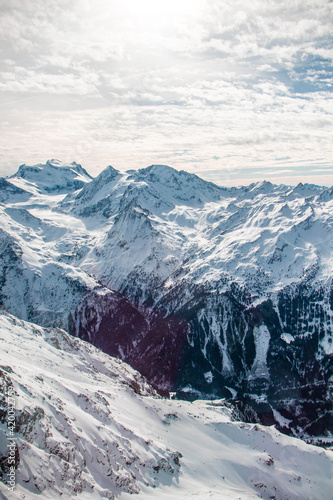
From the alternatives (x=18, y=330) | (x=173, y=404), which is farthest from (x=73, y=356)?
(x=173, y=404)

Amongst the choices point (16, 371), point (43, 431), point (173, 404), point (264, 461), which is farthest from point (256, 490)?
point (16, 371)

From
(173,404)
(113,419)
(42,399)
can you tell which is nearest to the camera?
(42,399)

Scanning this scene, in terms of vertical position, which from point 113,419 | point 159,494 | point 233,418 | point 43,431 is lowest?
point 233,418

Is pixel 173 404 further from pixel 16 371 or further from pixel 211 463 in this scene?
pixel 16 371

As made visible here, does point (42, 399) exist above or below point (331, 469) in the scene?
above

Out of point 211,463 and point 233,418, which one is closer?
point 211,463

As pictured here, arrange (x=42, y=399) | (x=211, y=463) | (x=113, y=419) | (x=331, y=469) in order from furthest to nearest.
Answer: (x=331, y=469), (x=211, y=463), (x=113, y=419), (x=42, y=399)

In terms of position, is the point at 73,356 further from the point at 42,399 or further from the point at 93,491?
the point at 93,491
